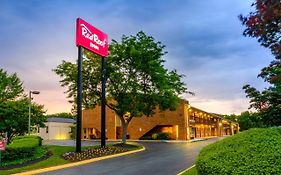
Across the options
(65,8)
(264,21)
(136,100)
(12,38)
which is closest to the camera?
(264,21)

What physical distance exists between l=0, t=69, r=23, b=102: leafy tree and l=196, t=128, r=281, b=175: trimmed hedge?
53.2m

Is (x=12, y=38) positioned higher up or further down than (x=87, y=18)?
further down

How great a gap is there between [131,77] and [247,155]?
27355 millimetres

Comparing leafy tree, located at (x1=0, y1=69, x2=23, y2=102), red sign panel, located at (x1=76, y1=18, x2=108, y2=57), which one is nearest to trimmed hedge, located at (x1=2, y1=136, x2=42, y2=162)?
red sign panel, located at (x1=76, y1=18, x2=108, y2=57)

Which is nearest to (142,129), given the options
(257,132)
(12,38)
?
(12,38)

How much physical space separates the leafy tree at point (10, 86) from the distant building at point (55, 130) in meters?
7.57

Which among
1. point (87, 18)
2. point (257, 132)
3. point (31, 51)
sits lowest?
point (257, 132)

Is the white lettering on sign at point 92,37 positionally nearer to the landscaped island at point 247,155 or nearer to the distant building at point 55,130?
the landscaped island at point 247,155

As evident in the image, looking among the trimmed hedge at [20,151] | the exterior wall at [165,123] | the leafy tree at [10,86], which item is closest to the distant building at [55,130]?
the leafy tree at [10,86]

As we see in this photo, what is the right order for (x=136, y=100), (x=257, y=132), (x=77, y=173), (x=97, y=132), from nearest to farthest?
(x=257, y=132)
(x=77, y=173)
(x=136, y=100)
(x=97, y=132)

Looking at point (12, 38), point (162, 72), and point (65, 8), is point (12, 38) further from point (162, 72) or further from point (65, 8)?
point (162, 72)

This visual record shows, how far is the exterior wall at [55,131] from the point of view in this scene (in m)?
62.0

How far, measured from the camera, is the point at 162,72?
3469cm

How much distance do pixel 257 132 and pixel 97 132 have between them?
187ft
